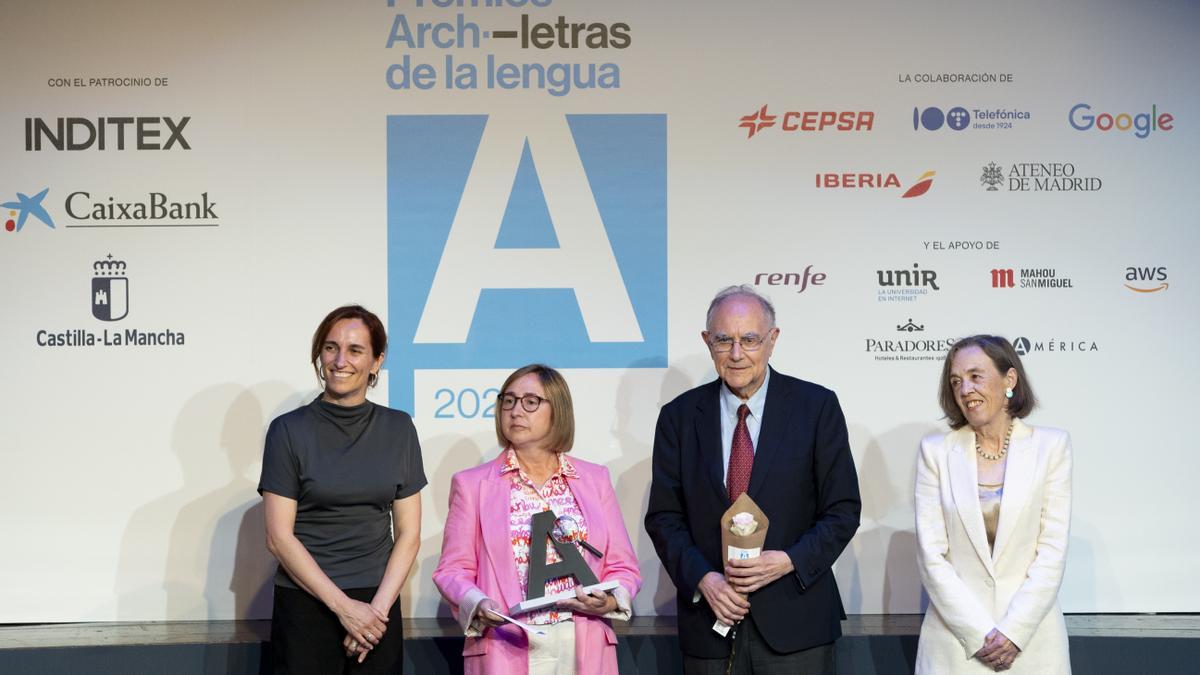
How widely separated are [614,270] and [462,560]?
5.79 feet

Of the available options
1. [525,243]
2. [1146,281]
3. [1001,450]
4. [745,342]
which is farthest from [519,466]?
[1146,281]

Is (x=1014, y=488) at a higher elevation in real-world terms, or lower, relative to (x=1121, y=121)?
lower

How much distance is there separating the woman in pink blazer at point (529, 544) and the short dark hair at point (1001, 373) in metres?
1.07

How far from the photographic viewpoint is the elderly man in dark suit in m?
3.02

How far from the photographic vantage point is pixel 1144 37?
15.2ft

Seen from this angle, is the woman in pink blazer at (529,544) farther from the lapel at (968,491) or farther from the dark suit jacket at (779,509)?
the lapel at (968,491)

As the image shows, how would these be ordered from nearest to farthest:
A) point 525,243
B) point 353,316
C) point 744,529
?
point 744,529
point 353,316
point 525,243

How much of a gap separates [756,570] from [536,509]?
637 millimetres

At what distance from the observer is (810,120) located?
4578mm

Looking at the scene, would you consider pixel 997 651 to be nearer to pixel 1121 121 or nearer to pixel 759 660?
pixel 759 660

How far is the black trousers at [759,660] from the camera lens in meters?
3.02

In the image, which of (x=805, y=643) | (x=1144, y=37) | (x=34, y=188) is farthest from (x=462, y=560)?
(x=1144, y=37)

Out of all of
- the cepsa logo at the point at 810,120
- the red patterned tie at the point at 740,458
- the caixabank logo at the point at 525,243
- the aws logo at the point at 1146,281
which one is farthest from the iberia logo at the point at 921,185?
the red patterned tie at the point at 740,458

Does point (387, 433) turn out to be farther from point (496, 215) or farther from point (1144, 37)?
point (1144, 37)
